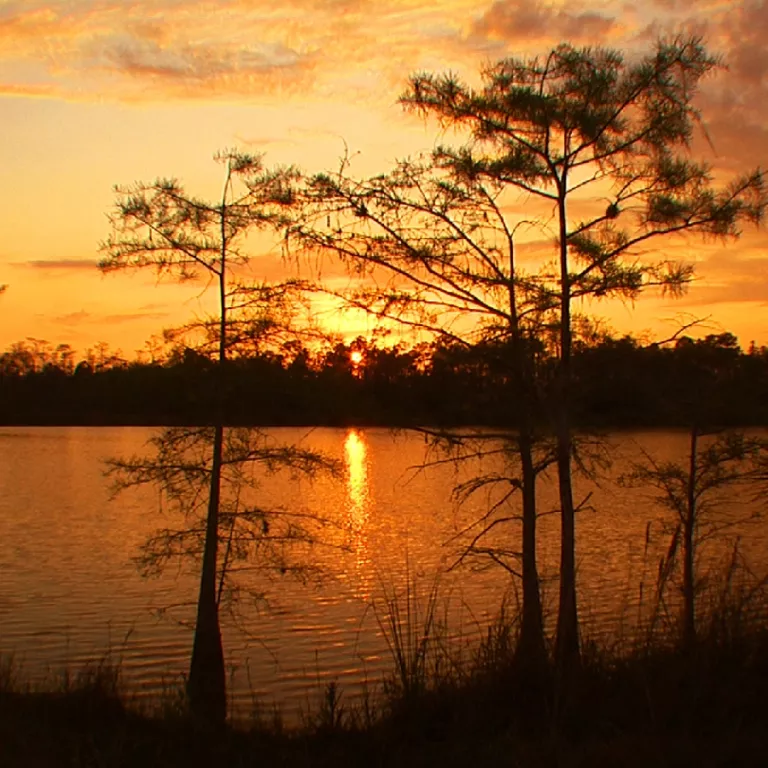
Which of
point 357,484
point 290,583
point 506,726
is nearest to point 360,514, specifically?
point 357,484

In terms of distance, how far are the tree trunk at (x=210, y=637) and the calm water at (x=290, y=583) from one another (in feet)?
1.42

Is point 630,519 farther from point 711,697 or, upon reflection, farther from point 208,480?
point 711,697

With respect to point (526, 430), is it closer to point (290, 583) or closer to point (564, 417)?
point (564, 417)

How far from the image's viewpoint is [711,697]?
7605mm

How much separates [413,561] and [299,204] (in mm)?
19011

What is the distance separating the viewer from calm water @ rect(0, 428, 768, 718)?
17.6 m

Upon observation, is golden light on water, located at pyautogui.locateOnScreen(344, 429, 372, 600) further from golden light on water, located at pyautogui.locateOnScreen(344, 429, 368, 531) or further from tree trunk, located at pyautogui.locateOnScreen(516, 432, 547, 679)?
tree trunk, located at pyautogui.locateOnScreen(516, 432, 547, 679)

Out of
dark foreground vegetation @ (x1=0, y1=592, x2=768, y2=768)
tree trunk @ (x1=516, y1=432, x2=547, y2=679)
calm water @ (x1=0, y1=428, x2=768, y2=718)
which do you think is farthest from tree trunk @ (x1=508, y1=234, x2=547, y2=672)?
dark foreground vegetation @ (x1=0, y1=592, x2=768, y2=768)

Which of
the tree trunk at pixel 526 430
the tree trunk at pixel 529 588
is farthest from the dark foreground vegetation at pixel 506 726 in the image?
the tree trunk at pixel 526 430

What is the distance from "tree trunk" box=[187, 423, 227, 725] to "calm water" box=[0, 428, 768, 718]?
1.42 feet

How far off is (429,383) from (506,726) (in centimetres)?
597

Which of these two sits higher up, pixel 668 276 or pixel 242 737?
pixel 668 276

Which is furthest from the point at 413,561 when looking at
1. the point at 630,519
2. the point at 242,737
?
the point at 242,737

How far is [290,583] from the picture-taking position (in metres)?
25.3
